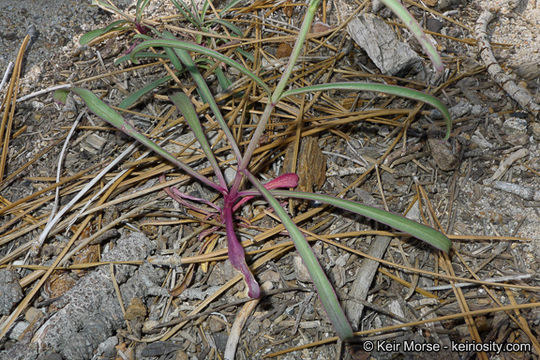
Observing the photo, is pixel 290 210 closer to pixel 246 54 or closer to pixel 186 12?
pixel 246 54

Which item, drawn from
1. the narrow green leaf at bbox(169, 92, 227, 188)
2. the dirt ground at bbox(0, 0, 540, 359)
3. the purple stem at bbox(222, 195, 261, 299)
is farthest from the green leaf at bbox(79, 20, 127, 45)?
the purple stem at bbox(222, 195, 261, 299)

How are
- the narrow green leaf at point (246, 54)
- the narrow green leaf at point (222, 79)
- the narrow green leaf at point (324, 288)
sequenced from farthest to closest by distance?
the narrow green leaf at point (246, 54) < the narrow green leaf at point (222, 79) < the narrow green leaf at point (324, 288)

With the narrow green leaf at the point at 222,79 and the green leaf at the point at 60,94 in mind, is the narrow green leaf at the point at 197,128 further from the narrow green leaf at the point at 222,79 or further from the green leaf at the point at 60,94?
the green leaf at the point at 60,94

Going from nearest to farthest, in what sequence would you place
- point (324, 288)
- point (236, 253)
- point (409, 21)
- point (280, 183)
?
point (409, 21) → point (324, 288) → point (236, 253) → point (280, 183)

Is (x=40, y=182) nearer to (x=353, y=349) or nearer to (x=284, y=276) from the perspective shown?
(x=284, y=276)

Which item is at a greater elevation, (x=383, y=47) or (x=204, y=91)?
(x=204, y=91)

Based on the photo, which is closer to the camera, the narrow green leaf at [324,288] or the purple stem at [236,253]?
the narrow green leaf at [324,288]

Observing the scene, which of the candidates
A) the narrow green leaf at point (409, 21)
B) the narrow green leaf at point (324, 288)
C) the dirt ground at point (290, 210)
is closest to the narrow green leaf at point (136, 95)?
the dirt ground at point (290, 210)

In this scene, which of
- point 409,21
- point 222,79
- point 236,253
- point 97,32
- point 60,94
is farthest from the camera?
point 97,32

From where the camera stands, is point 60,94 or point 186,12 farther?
point 186,12

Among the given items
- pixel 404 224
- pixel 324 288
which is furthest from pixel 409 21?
pixel 324 288
